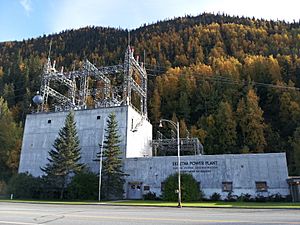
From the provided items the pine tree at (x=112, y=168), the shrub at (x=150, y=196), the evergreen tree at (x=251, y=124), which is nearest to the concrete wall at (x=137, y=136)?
the pine tree at (x=112, y=168)

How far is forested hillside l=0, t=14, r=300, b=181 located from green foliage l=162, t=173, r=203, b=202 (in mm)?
24404

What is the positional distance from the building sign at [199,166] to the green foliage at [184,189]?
116cm

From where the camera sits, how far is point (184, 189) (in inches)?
1289

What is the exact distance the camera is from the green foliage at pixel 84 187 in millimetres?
35375

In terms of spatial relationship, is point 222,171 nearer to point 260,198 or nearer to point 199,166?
point 199,166

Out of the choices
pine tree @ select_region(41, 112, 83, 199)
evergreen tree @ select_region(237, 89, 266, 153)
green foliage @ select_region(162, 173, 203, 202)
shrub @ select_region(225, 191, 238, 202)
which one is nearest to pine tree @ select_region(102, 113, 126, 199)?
pine tree @ select_region(41, 112, 83, 199)

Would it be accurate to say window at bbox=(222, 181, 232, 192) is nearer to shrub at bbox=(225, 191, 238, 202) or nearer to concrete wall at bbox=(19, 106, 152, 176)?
shrub at bbox=(225, 191, 238, 202)

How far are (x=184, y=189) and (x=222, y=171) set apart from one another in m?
4.93

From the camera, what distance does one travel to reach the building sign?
34.5 m

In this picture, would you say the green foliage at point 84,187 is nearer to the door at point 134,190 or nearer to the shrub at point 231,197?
the door at point 134,190

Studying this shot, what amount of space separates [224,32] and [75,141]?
4050 inches

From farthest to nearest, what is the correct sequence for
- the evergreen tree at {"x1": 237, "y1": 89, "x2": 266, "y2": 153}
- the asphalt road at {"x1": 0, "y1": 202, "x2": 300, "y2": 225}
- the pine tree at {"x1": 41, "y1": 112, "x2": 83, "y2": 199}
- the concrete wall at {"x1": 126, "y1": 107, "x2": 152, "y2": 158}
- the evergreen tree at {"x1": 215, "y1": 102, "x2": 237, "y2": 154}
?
the evergreen tree at {"x1": 215, "y1": 102, "x2": 237, "y2": 154} < the evergreen tree at {"x1": 237, "y1": 89, "x2": 266, "y2": 153} < the concrete wall at {"x1": 126, "y1": 107, "x2": 152, "y2": 158} < the pine tree at {"x1": 41, "y1": 112, "x2": 83, "y2": 199} < the asphalt road at {"x1": 0, "y1": 202, "x2": 300, "y2": 225}

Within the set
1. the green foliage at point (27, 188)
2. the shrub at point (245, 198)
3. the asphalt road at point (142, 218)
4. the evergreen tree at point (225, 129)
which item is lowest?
the asphalt road at point (142, 218)

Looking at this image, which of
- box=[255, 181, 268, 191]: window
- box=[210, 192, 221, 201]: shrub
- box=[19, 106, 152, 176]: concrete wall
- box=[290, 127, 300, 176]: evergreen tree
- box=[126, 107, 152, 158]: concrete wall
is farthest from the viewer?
box=[290, 127, 300, 176]: evergreen tree
